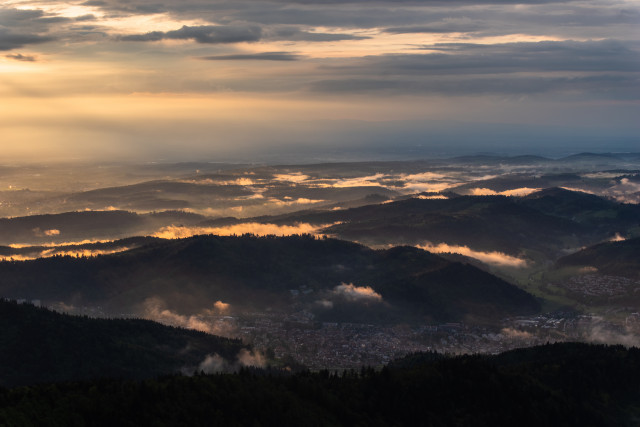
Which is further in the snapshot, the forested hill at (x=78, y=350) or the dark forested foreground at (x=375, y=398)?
the forested hill at (x=78, y=350)

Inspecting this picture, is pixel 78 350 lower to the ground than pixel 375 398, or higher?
lower

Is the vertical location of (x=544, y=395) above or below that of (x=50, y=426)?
below

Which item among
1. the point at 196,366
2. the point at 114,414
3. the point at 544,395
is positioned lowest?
the point at 196,366

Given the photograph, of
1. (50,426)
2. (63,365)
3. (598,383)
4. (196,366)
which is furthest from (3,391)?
(598,383)

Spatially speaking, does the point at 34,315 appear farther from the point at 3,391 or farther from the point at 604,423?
the point at 604,423

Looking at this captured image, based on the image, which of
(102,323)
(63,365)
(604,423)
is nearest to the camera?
(604,423)
